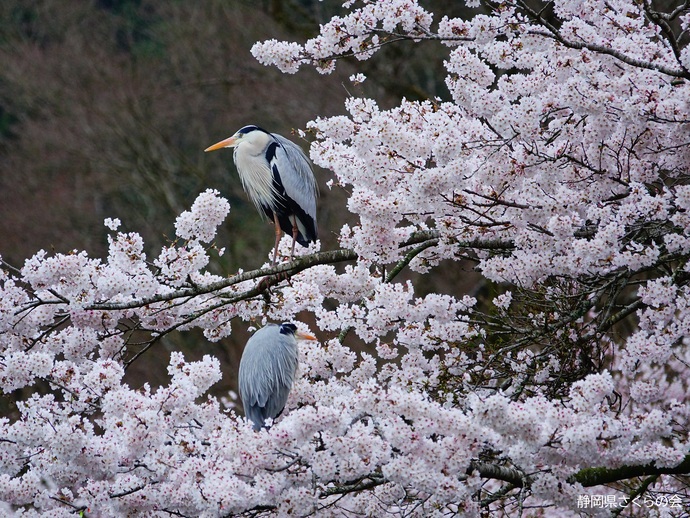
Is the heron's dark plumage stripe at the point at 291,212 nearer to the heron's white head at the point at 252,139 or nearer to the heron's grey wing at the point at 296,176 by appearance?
the heron's grey wing at the point at 296,176

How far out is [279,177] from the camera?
6.36 m

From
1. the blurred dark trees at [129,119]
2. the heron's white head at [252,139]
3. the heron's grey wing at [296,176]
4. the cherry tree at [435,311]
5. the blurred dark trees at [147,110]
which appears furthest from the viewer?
the blurred dark trees at [129,119]

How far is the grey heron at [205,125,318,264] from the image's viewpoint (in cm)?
639

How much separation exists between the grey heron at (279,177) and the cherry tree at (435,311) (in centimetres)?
102

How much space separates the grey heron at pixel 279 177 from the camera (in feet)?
21.0

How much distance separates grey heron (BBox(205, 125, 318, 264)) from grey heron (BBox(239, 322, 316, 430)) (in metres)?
0.75

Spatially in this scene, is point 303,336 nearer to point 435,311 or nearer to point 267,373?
point 267,373

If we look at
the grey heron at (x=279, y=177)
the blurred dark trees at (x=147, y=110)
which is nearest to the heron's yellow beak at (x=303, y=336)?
the grey heron at (x=279, y=177)

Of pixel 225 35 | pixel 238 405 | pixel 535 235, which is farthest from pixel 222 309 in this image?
pixel 225 35

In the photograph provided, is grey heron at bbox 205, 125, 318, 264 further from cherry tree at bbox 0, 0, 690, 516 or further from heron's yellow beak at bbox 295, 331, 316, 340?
cherry tree at bbox 0, 0, 690, 516

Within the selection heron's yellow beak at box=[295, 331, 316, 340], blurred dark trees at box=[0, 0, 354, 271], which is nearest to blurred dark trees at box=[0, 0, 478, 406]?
blurred dark trees at box=[0, 0, 354, 271]

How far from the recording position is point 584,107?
13.9ft

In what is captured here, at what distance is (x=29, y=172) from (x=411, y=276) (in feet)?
27.9

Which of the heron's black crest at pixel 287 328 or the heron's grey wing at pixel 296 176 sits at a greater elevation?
the heron's grey wing at pixel 296 176
